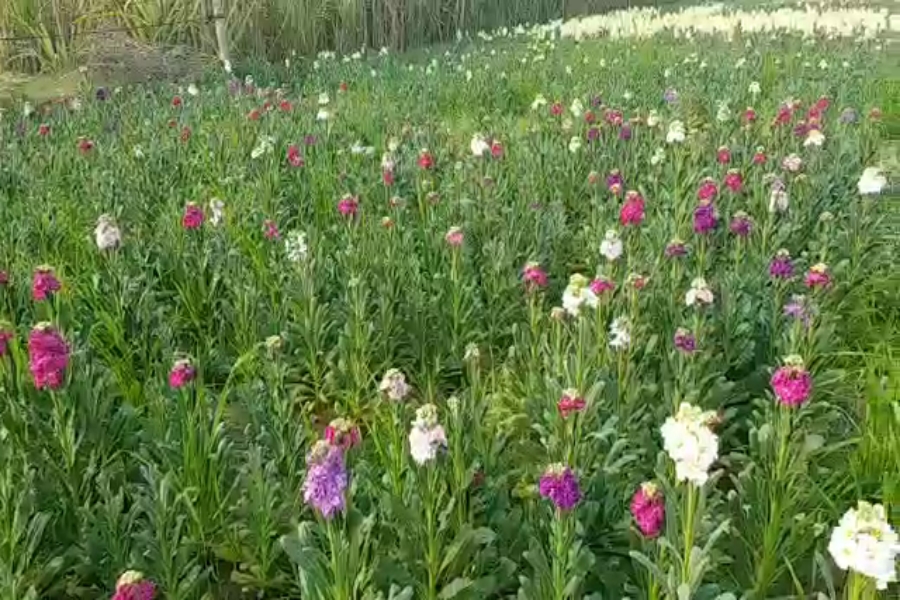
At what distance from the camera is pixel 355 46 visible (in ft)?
44.0

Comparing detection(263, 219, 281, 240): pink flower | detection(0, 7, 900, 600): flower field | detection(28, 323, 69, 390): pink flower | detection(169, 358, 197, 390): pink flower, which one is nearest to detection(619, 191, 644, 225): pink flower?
detection(0, 7, 900, 600): flower field

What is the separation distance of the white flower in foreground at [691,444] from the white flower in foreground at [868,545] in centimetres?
26

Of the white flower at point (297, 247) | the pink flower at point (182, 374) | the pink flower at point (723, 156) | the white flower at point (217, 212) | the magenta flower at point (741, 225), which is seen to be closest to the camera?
the pink flower at point (182, 374)

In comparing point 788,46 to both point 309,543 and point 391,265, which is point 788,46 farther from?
point 309,543

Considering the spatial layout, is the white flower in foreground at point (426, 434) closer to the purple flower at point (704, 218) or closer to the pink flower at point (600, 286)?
the pink flower at point (600, 286)

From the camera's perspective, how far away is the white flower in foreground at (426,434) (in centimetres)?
193

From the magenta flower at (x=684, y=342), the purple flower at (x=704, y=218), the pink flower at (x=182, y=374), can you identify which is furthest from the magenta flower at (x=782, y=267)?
the pink flower at (x=182, y=374)

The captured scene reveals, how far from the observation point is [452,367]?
138 inches

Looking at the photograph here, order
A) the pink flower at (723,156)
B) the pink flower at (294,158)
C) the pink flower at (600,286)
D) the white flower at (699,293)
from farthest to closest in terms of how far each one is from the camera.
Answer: the pink flower at (294,158) → the pink flower at (723,156) → the pink flower at (600,286) → the white flower at (699,293)

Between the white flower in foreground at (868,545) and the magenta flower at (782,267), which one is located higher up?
the white flower in foreground at (868,545)

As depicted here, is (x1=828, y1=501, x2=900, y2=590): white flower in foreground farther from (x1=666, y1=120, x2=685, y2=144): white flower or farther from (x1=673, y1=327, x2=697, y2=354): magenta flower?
(x1=666, y1=120, x2=685, y2=144): white flower

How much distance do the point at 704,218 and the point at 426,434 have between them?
194cm

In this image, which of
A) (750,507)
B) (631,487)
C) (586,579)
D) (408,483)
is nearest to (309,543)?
(408,483)

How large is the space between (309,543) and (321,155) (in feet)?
13.0
